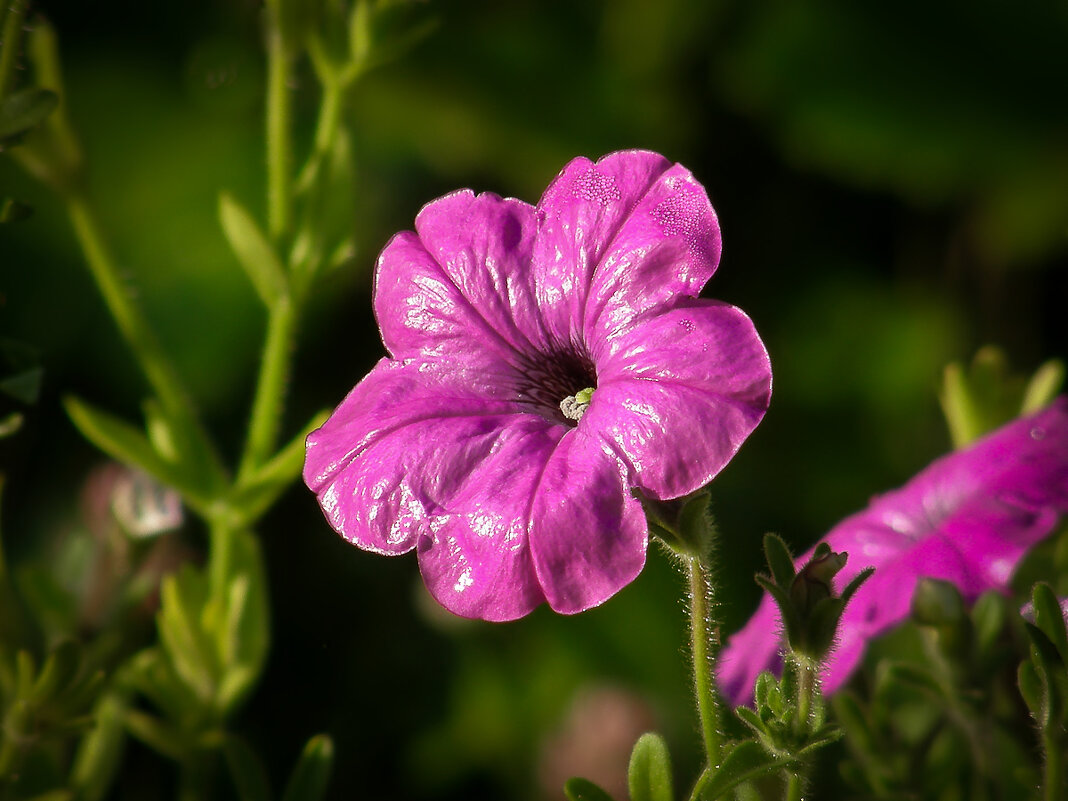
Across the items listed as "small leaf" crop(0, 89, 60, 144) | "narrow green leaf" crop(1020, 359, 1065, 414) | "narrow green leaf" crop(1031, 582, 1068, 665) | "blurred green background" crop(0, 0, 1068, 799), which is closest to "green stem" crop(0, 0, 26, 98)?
"small leaf" crop(0, 89, 60, 144)

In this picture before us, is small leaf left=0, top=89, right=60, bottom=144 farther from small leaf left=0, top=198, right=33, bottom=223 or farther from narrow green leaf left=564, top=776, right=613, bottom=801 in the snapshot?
narrow green leaf left=564, top=776, right=613, bottom=801

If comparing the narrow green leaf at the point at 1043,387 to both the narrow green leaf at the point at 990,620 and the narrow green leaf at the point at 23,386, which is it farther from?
the narrow green leaf at the point at 23,386

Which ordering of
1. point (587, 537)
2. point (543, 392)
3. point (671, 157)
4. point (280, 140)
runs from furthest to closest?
1. point (671, 157)
2. point (280, 140)
3. point (543, 392)
4. point (587, 537)

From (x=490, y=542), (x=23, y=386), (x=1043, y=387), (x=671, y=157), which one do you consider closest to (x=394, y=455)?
(x=490, y=542)

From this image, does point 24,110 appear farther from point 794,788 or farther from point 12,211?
point 794,788

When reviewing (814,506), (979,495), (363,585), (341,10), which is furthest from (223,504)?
(814,506)
